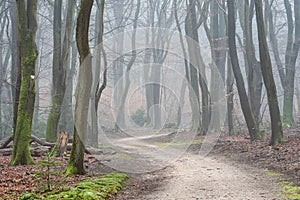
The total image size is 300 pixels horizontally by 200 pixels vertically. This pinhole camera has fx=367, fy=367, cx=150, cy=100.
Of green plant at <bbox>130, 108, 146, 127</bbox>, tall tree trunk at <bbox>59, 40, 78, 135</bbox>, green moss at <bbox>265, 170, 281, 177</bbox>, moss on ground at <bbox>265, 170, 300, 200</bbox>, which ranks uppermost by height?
tall tree trunk at <bbox>59, 40, 78, 135</bbox>

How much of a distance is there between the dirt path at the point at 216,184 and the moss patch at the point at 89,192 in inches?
28.2

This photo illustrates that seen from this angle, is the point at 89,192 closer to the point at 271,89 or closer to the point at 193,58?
the point at 271,89

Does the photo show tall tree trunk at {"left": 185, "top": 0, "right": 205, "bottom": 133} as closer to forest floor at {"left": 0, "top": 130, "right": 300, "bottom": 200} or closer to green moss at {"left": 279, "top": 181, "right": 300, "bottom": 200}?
forest floor at {"left": 0, "top": 130, "right": 300, "bottom": 200}

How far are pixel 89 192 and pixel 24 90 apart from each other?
5362 mm

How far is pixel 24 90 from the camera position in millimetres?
10258

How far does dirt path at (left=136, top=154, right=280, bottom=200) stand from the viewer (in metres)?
6.82

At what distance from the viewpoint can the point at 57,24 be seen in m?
14.6

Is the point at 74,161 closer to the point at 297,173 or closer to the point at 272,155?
the point at 297,173

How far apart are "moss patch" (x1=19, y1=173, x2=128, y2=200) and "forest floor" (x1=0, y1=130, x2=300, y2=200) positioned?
0.22 meters

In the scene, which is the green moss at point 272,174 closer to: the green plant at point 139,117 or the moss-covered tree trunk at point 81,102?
the moss-covered tree trunk at point 81,102

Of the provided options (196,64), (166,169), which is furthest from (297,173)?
(196,64)

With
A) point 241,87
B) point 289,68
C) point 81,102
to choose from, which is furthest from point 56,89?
point 289,68

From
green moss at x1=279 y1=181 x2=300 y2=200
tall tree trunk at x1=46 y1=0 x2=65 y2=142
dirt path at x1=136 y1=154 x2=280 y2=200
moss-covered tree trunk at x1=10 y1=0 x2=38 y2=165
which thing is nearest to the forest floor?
dirt path at x1=136 y1=154 x2=280 y2=200

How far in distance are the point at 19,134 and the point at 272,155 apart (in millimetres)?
7507
